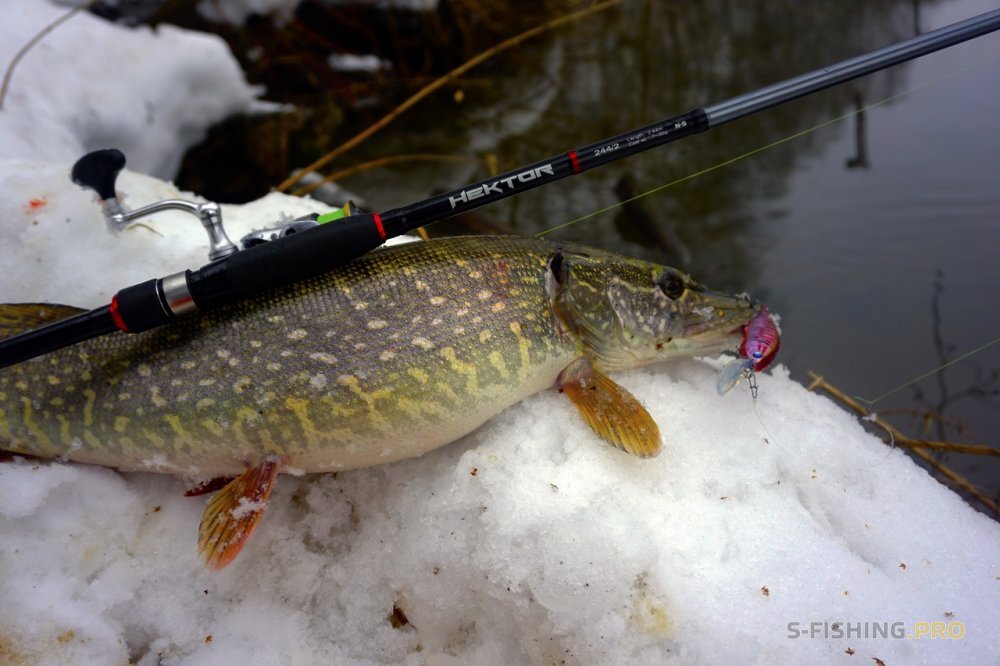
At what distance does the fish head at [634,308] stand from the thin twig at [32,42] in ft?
9.43

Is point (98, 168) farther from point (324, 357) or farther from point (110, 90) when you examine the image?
point (110, 90)

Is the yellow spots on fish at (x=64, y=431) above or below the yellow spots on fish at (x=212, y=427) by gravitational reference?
above

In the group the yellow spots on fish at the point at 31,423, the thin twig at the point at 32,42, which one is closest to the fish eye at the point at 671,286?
the yellow spots on fish at the point at 31,423

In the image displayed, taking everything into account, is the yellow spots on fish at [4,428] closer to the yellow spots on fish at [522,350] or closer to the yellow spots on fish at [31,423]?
the yellow spots on fish at [31,423]

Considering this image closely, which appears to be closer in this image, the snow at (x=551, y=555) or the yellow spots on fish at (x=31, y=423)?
the snow at (x=551, y=555)

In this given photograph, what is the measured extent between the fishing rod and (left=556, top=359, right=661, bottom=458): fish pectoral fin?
542 mm

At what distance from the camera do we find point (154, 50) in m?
3.40

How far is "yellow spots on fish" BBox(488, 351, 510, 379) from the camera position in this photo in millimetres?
1513

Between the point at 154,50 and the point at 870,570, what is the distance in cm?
420

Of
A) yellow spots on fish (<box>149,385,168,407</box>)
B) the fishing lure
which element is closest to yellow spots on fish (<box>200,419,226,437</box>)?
yellow spots on fish (<box>149,385,168,407</box>)

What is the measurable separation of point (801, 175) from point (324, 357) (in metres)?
3.41

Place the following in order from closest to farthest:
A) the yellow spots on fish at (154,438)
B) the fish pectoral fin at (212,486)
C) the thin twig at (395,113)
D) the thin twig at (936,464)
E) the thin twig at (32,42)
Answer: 1. the yellow spots on fish at (154,438)
2. the fish pectoral fin at (212,486)
3. the thin twig at (936,464)
4. the thin twig at (32,42)
5. the thin twig at (395,113)

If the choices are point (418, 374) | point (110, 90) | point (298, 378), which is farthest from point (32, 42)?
point (418, 374)

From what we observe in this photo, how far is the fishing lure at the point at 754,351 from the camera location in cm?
159
